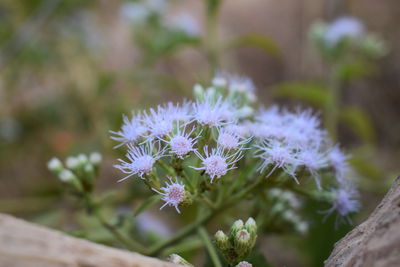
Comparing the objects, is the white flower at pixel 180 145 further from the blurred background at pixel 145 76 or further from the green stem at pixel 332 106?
the green stem at pixel 332 106

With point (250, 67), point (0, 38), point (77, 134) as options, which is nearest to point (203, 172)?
point (77, 134)

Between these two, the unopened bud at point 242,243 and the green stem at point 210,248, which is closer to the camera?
the unopened bud at point 242,243

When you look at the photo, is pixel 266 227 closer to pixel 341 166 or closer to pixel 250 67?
pixel 341 166

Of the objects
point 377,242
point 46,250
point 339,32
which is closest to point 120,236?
point 46,250

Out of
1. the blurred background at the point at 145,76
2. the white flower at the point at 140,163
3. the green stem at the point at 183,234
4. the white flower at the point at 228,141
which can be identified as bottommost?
the white flower at the point at 228,141

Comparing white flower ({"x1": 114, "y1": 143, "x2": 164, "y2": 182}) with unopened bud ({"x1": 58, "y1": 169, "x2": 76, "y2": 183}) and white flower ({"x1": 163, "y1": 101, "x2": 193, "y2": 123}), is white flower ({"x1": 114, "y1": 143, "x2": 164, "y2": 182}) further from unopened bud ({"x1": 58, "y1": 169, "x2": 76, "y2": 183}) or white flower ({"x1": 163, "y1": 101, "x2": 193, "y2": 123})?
unopened bud ({"x1": 58, "y1": 169, "x2": 76, "y2": 183})

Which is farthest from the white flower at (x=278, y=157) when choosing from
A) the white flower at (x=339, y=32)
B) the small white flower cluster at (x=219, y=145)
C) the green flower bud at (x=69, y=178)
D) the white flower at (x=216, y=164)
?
the white flower at (x=339, y=32)
